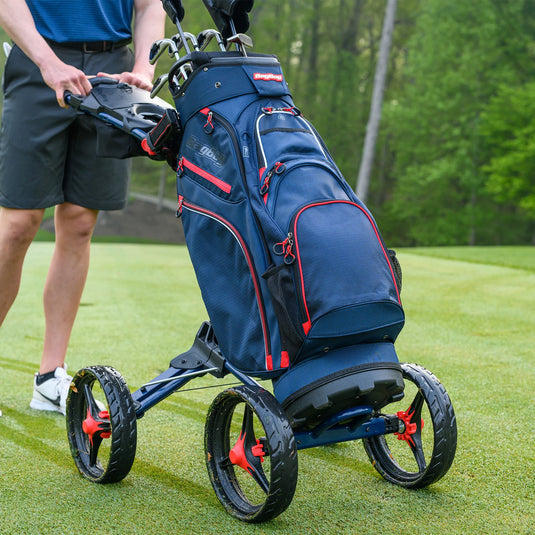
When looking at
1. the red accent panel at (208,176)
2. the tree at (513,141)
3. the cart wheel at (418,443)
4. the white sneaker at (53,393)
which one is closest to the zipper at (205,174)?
the red accent panel at (208,176)

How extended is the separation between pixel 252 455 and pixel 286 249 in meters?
0.54

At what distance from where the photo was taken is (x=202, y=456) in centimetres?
233

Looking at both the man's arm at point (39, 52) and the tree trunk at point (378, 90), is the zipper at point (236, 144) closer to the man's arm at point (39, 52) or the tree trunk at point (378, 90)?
the man's arm at point (39, 52)

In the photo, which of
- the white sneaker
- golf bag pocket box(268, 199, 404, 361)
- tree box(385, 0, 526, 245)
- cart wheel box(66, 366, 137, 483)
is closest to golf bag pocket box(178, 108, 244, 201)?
golf bag pocket box(268, 199, 404, 361)

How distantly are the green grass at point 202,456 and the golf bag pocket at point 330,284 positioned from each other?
462 mm

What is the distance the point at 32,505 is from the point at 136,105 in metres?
1.21

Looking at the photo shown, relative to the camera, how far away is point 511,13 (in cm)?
2744

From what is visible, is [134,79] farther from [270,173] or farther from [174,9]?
[270,173]

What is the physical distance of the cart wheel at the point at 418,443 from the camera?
194cm

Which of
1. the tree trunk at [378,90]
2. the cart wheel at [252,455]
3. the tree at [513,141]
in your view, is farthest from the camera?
the tree at [513,141]

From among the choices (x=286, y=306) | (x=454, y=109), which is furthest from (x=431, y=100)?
(x=286, y=306)

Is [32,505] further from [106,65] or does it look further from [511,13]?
[511,13]

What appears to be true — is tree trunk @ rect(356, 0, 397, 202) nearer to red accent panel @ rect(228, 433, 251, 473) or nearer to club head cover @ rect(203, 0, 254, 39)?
club head cover @ rect(203, 0, 254, 39)

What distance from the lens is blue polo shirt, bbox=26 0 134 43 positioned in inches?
103
